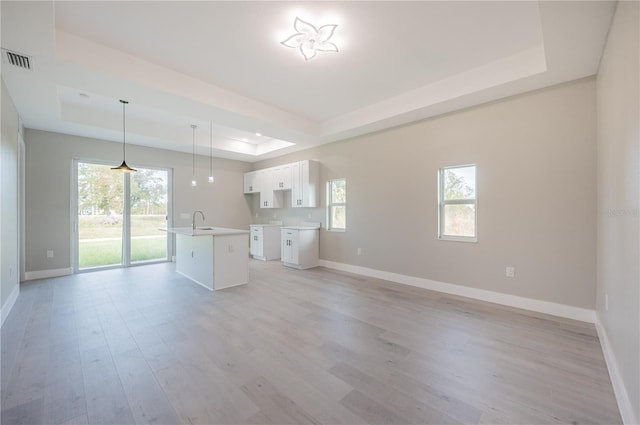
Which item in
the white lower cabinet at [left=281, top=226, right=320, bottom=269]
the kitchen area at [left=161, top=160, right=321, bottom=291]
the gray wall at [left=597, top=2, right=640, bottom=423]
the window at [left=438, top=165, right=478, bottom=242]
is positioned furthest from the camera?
the white lower cabinet at [left=281, top=226, right=320, bottom=269]

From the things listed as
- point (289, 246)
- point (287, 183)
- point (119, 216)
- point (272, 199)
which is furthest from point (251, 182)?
point (119, 216)

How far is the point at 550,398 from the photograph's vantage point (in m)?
1.76

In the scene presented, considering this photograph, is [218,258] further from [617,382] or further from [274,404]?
[617,382]

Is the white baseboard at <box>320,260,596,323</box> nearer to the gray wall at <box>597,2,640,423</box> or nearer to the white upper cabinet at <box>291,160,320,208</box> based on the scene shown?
the gray wall at <box>597,2,640,423</box>

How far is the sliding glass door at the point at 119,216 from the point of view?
5453 millimetres

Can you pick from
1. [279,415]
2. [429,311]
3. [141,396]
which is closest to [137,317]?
[141,396]

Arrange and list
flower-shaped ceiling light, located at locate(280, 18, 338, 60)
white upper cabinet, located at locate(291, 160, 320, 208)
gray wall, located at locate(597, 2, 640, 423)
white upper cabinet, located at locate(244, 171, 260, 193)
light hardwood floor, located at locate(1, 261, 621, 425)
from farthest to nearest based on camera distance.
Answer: white upper cabinet, located at locate(244, 171, 260, 193) → white upper cabinet, located at locate(291, 160, 320, 208) → flower-shaped ceiling light, located at locate(280, 18, 338, 60) → light hardwood floor, located at locate(1, 261, 621, 425) → gray wall, located at locate(597, 2, 640, 423)

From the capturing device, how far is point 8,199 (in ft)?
10.6

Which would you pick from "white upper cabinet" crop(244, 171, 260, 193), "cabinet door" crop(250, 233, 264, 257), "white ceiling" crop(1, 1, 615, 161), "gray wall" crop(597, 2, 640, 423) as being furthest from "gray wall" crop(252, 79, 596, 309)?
"white upper cabinet" crop(244, 171, 260, 193)

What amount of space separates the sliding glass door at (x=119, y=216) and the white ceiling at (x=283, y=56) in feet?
4.50

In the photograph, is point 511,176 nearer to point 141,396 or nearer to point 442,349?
point 442,349

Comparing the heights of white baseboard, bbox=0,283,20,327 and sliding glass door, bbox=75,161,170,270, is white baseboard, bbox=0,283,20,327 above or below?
below

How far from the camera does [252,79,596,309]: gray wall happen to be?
3.02 meters

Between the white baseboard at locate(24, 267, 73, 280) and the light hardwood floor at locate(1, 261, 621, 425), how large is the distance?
1.63m
